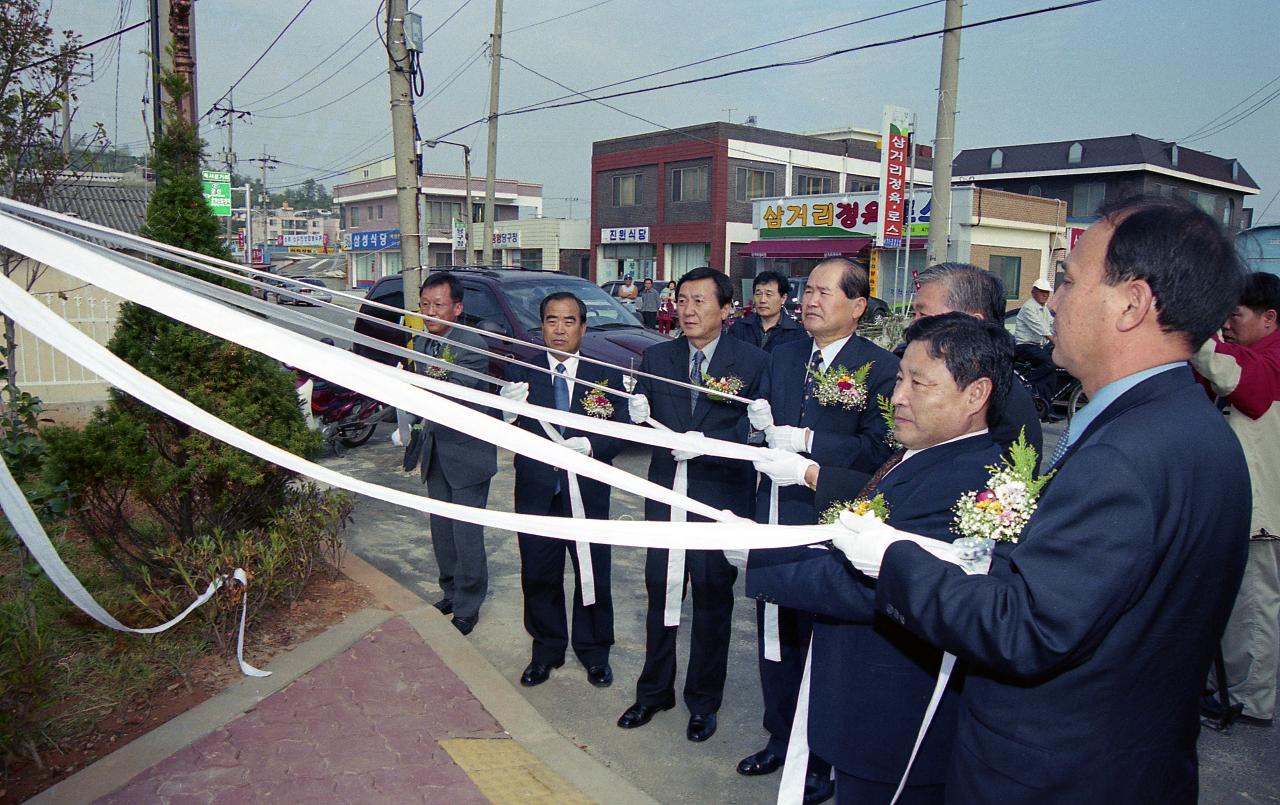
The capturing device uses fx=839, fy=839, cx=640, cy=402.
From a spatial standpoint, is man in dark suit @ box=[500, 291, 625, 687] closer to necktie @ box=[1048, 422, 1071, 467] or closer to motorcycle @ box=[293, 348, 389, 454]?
necktie @ box=[1048, 422, 1071, 467]

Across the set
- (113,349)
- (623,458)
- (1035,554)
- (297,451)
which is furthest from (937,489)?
(623,458)

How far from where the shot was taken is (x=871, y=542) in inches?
72.6

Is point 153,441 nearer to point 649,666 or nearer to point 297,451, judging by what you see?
point 297,451

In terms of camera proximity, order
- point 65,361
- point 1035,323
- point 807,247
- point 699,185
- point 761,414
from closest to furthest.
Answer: point 761,414
point 65,361
point 1035,323
point 807,247
point 699,185

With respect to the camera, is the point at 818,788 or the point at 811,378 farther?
the point at 811,378

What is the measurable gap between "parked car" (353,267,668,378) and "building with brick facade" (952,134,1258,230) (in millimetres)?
32245

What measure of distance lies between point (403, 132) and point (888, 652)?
770cm

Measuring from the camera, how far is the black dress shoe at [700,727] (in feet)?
12.7

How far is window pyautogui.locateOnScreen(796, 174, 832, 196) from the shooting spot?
41.5m

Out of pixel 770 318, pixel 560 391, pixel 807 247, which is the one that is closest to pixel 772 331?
pixel 770 318

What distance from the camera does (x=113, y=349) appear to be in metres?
4.73

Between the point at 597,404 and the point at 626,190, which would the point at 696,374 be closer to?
the point at 597,404

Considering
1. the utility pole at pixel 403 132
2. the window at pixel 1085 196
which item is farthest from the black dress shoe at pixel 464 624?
the window at pixel 1085 196

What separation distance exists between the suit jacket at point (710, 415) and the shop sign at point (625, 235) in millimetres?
37824
